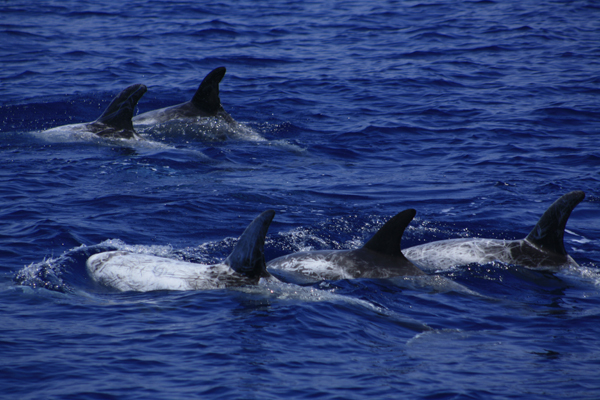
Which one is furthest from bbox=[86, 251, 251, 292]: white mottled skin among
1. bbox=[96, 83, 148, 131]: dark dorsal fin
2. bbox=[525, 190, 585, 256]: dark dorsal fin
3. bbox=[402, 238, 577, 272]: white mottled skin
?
bbox=[96, 83, 148, 131]: dark dorsal fin

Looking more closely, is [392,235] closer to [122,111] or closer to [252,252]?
[252,252]

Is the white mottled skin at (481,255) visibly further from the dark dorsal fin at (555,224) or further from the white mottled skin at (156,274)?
the white mottled skin at (156,274)

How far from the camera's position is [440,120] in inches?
818

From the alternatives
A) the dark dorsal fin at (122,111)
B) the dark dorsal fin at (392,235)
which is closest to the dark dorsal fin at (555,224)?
the dark dorsal fin at (392,235)

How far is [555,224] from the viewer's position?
10.5 metres

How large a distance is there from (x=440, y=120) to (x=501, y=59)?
8.41m

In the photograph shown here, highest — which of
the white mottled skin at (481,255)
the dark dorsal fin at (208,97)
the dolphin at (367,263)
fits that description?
the dark dorsal fin at (208,97)

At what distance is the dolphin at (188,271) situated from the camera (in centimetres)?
902

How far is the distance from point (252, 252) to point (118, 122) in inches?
350

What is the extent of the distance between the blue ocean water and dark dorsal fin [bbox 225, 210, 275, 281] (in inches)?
13.3

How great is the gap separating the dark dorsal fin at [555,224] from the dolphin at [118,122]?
9.74 m

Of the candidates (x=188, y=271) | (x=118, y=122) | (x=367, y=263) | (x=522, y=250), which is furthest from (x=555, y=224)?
(x=118, y=122)

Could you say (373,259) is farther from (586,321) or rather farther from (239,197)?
(239,197)

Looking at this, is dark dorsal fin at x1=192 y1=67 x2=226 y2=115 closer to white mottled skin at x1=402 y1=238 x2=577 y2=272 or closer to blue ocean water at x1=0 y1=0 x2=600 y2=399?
blue ocean water at x1=0 y1=0 x2=600 y2=399
